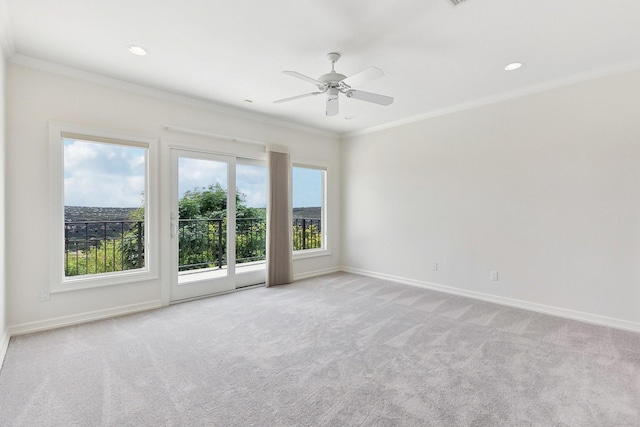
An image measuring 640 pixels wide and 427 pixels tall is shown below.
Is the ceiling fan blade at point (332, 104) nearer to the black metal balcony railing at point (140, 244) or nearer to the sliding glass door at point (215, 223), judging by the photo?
the sliding glass door at point (215, 223)

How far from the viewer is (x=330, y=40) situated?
2.59m

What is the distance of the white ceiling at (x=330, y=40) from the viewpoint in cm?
220

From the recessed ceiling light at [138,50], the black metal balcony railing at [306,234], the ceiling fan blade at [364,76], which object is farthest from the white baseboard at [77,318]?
the ceiling fan blade at [364,76]

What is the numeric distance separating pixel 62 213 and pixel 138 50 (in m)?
1.87

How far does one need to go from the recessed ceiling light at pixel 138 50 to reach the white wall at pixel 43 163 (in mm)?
859

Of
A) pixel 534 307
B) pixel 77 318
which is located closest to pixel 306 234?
pixel 77 318

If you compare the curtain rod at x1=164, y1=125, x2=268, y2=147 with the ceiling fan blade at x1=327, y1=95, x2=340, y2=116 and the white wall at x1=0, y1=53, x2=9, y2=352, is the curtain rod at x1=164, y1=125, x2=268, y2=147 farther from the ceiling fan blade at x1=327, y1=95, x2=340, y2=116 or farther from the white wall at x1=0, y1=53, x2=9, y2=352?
the ceiling fan blade at x1=327, y1=95, x2=340, y2=116

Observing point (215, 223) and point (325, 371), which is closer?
point (325, 371)

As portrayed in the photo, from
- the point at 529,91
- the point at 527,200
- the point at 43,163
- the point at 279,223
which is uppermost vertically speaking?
the point at 529,91

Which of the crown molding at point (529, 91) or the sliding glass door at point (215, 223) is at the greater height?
the crown molding at point (529, 91)

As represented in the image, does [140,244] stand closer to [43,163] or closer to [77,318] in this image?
[77,318]

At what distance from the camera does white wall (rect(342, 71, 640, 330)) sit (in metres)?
3.09

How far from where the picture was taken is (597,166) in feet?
10.5

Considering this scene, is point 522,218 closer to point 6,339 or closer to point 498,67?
point 498,67
